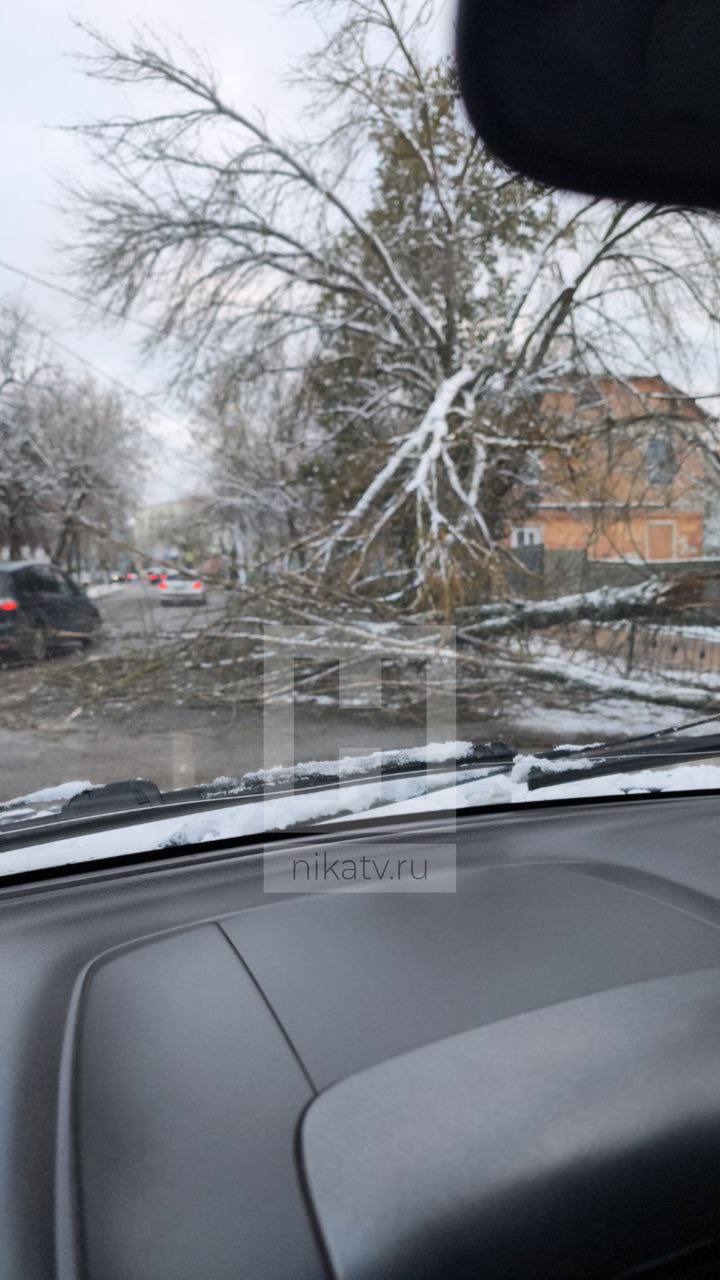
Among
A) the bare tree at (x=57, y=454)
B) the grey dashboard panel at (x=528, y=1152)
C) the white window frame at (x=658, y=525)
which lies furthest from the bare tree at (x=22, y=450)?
the white window frame at (x=658, y=525)

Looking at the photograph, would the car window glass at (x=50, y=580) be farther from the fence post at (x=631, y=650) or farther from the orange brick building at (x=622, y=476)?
the orange brick building at (x=622, y=476)

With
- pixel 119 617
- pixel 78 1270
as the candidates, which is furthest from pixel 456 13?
pixel 119 617

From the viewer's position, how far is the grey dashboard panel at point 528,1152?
105 cm

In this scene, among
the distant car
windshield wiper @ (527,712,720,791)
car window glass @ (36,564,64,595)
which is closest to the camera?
windshield wiper @ (527,712,720,791)

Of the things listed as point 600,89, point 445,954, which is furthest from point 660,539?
point 445,954

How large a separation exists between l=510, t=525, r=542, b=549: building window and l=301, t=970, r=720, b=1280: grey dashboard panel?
4489 millimetres

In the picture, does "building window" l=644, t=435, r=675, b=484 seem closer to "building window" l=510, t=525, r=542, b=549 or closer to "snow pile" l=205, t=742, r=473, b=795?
"building window" l=510, t=525, r=542, b=549

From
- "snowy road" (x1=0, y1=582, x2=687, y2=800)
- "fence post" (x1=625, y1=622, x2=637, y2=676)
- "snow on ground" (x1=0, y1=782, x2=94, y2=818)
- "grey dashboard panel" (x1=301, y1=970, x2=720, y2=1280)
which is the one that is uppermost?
"fence post" (x1=625, y1=622, x2=637, y2=676)

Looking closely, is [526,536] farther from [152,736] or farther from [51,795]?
[51,795]

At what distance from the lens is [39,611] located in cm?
354

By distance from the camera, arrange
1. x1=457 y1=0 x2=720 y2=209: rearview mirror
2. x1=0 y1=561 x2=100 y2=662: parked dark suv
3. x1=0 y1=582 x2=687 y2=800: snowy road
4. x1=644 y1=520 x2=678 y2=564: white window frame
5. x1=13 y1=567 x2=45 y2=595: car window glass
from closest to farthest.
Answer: x1=457 y1=0 x2=720 y2=209: rearview mirror, x1=0 y1=582 x2=687 y2=800: snowy road, x1=0 y1=561 x2=100 y2=662: parked dark suv, x1=13 y1=567 x2=45 y2=595: car window glass, x1=644 y1=520 x2=678 y2=564: white window frame

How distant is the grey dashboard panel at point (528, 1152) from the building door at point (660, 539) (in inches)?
173

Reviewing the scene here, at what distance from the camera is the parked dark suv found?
3348 millimetres

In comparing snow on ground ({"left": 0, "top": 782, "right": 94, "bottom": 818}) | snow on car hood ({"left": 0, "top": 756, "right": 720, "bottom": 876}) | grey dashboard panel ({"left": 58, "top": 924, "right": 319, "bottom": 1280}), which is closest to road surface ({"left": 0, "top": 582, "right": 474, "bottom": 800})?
snow on ground ({"left": 0, "top": 782, "right": 94, "bottom": 818})
